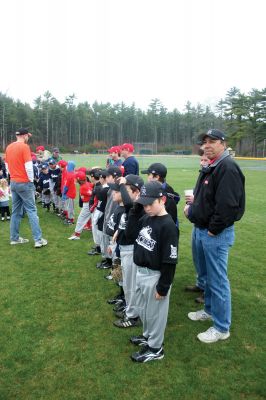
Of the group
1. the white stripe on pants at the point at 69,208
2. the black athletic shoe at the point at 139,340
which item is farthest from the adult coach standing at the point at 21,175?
the black athletic shoe at the point at 139,340

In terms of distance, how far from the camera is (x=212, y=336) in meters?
3.93

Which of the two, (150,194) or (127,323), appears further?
(127,323)

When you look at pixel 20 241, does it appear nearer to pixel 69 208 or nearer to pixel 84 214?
pixel 84 214

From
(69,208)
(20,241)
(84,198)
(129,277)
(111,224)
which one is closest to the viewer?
(129,277)

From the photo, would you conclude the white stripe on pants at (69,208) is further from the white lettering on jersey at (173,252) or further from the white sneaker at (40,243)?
the white lettering on jersey at (173,252)

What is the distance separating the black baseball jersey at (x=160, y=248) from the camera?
10.9ft

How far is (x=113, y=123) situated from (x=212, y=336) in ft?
311

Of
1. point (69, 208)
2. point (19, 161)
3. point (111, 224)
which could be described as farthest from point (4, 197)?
point (111, 224)

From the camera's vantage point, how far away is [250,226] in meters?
9.73

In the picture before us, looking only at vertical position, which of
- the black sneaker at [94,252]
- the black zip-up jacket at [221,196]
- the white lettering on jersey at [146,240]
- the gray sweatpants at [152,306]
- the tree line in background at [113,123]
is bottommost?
the black sneaker at [94,252]

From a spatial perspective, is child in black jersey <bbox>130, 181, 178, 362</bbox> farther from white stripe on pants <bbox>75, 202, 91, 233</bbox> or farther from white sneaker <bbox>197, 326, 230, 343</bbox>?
white stripe on pants <bbox>75, 202, 91, 233</bbox>

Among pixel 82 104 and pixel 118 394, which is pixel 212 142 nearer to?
pixel 118 394

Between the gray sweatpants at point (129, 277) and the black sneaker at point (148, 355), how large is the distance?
2.29 ft

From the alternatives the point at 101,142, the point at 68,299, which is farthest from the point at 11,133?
the point at 68,299
